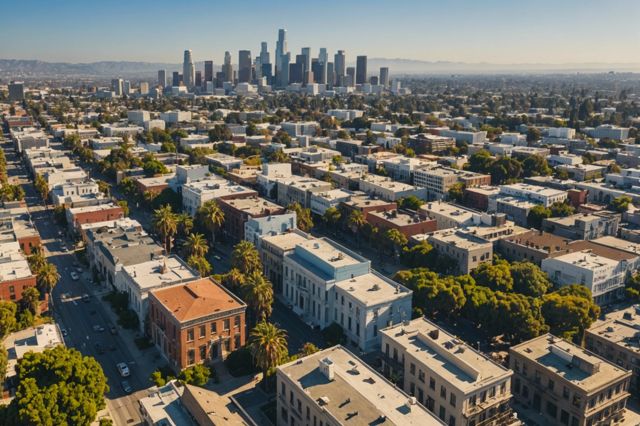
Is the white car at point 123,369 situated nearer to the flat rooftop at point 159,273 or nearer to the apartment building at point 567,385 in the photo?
the flat rooftop at point 159,273

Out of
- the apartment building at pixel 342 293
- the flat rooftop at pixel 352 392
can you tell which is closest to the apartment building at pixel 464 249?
the apartment building at pixel 342 293

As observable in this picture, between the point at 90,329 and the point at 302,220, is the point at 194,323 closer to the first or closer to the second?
the point at 90,329

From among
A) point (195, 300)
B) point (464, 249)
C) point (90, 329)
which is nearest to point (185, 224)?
point (90, 329)

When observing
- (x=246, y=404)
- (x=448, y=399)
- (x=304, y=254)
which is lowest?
(x=246, y=404)

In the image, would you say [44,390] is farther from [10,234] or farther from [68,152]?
[68,152]

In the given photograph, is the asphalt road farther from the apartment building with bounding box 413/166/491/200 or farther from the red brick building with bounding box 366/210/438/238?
the apartment building with bounding box 413/166/491/200

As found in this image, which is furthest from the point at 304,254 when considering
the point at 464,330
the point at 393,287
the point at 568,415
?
the point at 568,415

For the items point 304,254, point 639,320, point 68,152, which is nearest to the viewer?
point 639,320
